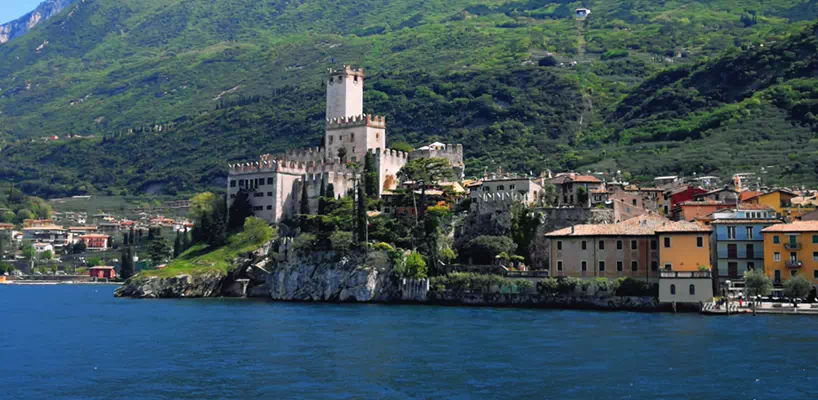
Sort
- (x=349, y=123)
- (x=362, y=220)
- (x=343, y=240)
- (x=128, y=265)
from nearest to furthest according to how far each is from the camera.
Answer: (x=343, y=240) < (x=362, y=220) < (x=349, y=123) < (x=128, y=265)

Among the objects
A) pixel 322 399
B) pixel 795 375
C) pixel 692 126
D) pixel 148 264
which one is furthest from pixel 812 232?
pixel 148 264

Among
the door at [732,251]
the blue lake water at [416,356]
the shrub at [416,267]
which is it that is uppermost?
the door at [732,251]

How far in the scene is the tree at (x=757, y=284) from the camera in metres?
67.5

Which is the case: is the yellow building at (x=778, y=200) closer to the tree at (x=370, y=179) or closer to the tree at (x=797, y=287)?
the tree at (x=797, y=287)

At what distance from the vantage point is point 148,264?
484 ft

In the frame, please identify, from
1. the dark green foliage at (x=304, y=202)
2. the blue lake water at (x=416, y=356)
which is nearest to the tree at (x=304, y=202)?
the dark green foliage at (x=304, y=202)

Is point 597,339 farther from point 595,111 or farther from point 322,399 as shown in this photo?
point 595,111

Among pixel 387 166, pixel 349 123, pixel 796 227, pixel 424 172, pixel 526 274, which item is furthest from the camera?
→ pixel 349 123

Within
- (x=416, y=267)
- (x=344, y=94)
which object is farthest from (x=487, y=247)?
(x=344, y=94)

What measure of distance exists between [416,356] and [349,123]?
58.8 m

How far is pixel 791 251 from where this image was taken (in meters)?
69.9

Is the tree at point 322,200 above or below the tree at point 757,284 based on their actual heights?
above

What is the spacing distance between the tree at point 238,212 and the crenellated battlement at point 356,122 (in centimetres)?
1311

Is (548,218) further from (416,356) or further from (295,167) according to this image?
(416,356)
